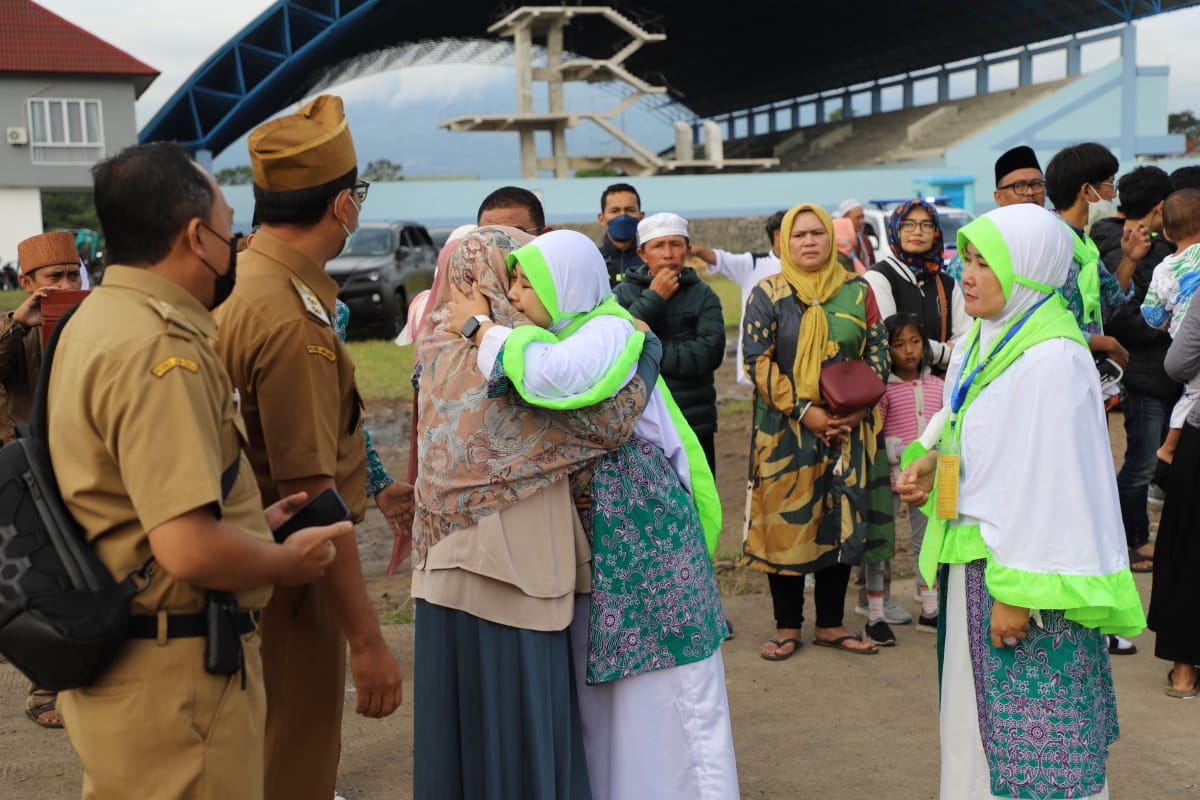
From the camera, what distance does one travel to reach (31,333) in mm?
4449

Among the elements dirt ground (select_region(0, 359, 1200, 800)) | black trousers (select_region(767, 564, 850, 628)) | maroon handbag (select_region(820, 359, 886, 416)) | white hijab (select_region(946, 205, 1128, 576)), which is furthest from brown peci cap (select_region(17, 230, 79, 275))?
white hijab (select_region(946, 205, 1128, 576))

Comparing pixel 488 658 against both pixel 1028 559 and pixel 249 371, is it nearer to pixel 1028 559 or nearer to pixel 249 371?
pixel 249 371

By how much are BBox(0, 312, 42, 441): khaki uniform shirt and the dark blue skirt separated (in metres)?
2.14

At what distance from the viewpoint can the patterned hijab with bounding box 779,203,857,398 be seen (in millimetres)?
5234

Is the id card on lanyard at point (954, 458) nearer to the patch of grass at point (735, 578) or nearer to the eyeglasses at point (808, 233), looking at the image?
the eyeglasses at point (808, 233)

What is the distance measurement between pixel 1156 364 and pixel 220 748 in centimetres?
556

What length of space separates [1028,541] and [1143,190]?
3221 millimetres

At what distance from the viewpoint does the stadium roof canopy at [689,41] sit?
3816cm

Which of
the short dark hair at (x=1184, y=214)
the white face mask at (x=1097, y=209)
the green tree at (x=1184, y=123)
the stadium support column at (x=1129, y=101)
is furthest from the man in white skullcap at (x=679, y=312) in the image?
the green tree at (x=1184, y=123)

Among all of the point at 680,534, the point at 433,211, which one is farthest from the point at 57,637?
the point at 433,211

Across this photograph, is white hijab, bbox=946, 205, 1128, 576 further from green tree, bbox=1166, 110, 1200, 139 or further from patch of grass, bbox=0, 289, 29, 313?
green tree, bbox=1166, 110, 1200, 139

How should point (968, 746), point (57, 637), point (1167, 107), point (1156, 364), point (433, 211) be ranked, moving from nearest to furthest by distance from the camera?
point (57, 637), point (968, 746), point (1156, 364), point (433, 211), point (1167, 107)

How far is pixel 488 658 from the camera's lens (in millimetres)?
3131

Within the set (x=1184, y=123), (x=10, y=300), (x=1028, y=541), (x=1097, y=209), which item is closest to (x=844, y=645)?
(x=1028, y=541)
